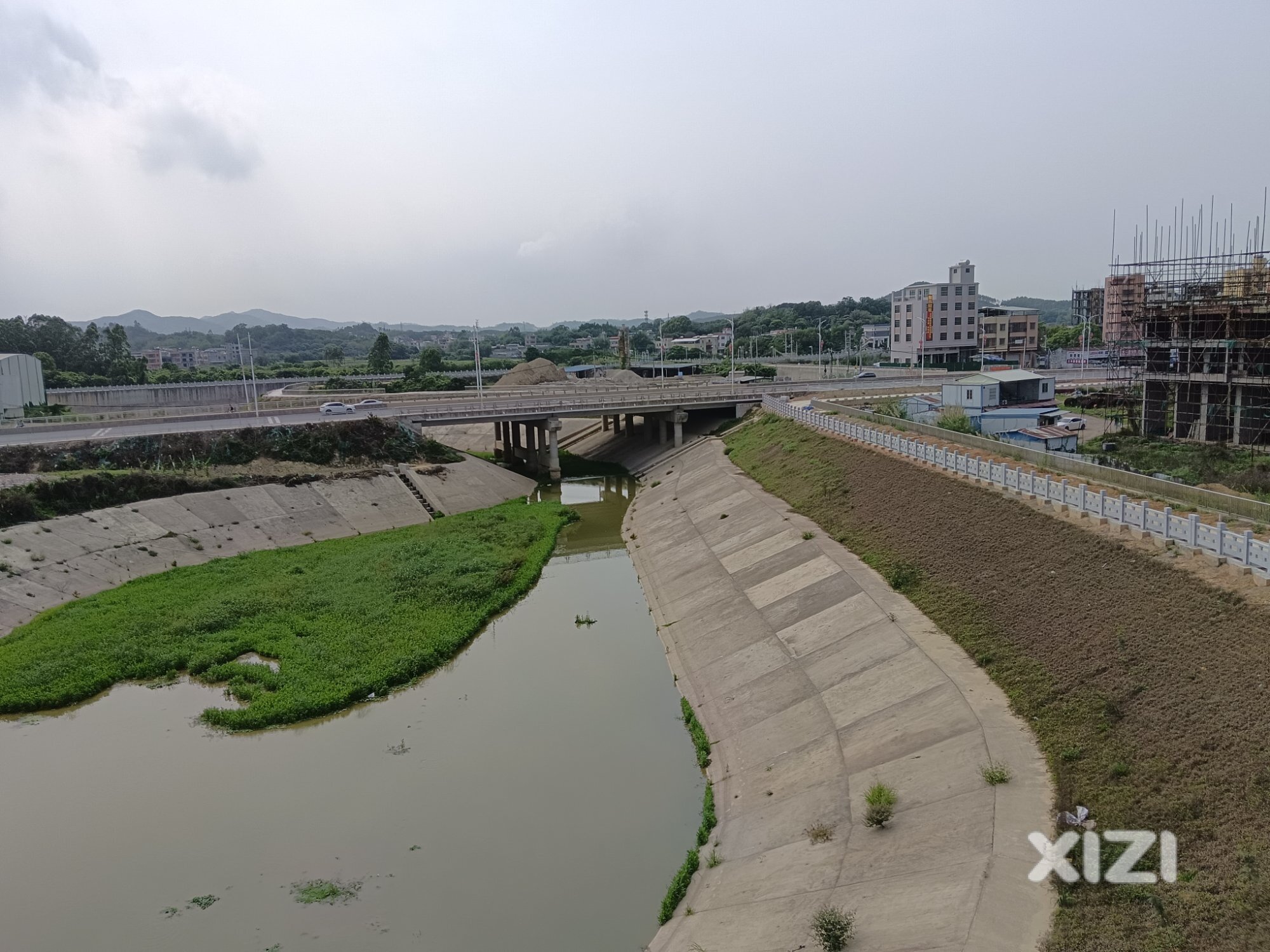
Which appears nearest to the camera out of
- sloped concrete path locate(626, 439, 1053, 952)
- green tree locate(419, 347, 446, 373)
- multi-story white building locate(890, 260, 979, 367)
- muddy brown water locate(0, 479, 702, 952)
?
sloped concrete path locate(626, 439, 1053, 952)

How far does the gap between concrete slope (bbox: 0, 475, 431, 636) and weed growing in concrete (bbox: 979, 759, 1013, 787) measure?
119 feet

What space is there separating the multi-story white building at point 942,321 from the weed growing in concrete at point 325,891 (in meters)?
108

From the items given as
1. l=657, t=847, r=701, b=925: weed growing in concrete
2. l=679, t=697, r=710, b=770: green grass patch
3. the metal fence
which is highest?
the metal fence

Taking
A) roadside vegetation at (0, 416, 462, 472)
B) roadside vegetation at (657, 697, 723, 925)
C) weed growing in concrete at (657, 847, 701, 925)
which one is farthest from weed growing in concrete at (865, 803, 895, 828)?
roadside vegetation at (0, 416, 462, 472)

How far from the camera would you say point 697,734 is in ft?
89.7

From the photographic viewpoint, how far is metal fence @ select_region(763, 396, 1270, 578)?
2238 centimetres

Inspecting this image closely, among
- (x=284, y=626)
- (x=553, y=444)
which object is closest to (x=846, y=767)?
(x=284, y=626)

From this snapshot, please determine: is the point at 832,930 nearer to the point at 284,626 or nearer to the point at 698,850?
the point at 698,850

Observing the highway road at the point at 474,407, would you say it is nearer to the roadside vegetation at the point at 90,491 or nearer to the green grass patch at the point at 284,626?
the roadside vegetation at the point at 90,491

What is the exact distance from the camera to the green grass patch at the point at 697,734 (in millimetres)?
25783

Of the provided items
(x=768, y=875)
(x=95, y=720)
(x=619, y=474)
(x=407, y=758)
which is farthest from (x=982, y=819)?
(x=619, y=474)

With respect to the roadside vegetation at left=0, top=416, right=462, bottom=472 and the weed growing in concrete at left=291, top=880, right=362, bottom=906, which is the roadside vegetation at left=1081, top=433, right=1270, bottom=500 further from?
the roadside vegetation at left=0, top=416, right=462, bottom=472

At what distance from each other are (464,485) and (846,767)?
45.1 m

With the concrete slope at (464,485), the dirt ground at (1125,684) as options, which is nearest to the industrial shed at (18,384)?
the concrete slope at (464,485)
